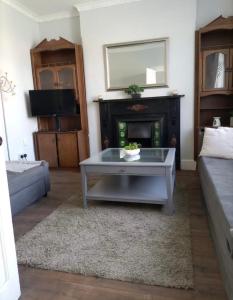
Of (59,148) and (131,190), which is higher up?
(59,148)

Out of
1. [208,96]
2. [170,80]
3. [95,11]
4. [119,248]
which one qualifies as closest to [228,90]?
[208,96]

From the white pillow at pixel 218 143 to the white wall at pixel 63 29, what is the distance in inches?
119

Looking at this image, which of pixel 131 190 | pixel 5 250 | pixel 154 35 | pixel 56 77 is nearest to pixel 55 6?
pixel 56 77

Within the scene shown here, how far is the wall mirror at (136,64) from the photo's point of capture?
13.0 feet

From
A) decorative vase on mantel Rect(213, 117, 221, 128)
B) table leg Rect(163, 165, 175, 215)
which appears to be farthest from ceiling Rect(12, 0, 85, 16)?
table leg Rect(163, 165, 175, 215)

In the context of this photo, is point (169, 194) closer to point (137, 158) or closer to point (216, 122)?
point (137, 158)

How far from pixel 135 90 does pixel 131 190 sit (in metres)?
2.00

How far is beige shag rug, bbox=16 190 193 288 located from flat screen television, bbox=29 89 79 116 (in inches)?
84.9

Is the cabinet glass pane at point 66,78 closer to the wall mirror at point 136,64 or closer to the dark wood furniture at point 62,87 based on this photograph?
the dark wood furniture at point 62,87

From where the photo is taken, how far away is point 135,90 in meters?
4.02

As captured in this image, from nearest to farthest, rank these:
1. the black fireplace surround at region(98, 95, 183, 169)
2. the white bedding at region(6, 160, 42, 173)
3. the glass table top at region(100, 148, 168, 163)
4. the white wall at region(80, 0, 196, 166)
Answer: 1. the glass table top at region(100, 148, 168, 163)
2. the white bedding at region(6, 160, 42, 173)
3. the white wall at region(80, 0, 196, 166)
4. the black fireplace surround at region(98, 95, 183, 169)

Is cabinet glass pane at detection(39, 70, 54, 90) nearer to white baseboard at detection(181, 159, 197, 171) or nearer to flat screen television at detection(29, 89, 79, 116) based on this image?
flat screen television at detection(29, 89, 79, 116)

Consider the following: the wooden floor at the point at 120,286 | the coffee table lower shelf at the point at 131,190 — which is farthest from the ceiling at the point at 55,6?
the wooden floor at the point at 120,286

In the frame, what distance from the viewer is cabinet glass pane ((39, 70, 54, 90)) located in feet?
14.5
